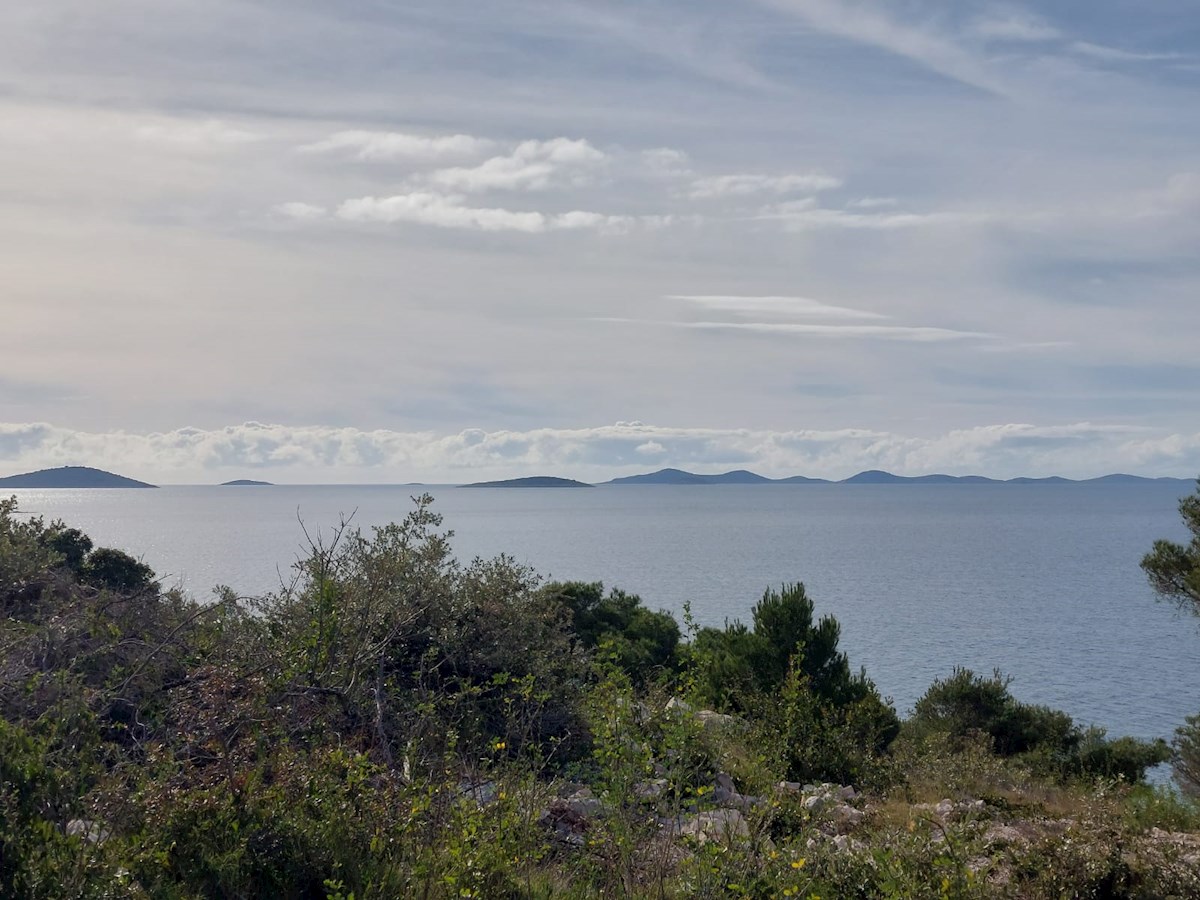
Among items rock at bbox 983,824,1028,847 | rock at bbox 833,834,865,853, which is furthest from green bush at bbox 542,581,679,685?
rock at bbox 833,834,865,853

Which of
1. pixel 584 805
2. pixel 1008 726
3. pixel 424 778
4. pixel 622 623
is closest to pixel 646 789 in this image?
pixel 584 805

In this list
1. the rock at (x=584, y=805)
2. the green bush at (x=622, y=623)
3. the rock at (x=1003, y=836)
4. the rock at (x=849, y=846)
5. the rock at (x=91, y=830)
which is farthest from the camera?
the green bush at (x=622, y=623)

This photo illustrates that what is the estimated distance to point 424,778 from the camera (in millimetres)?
6672

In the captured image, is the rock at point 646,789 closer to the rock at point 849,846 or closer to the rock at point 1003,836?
the rock at point 849,846

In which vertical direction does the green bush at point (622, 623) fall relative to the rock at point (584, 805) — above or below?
below

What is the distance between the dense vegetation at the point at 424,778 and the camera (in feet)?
17.1

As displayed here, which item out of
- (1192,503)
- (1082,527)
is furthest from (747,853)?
(1082,527)

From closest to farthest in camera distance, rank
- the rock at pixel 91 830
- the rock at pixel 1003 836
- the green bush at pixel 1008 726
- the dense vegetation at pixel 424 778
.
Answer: the rock at pixel 91 830
the dense vegetation at pixel 424 778
the rock at pixel 1003 836
the green bush at pixel 1008 726

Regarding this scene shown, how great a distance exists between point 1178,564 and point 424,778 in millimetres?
17932

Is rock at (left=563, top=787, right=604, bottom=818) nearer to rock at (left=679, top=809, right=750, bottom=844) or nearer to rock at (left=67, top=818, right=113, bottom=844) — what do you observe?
rock at (left=679, top=809, right=750, bottom=844)

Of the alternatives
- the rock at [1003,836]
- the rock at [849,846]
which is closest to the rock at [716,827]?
the rock at [849,846]

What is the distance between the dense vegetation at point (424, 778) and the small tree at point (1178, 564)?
764cm

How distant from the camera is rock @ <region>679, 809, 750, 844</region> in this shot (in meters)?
5.76

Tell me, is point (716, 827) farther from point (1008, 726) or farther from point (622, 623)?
point (622, 623)
